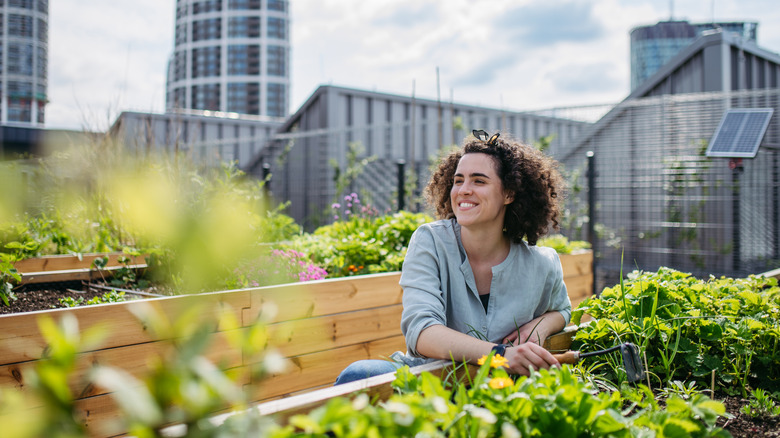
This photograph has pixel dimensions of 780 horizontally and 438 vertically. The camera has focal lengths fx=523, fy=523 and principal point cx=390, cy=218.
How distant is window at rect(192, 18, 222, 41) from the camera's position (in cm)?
6253

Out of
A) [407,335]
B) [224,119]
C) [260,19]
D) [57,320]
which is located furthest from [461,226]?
[260,19]

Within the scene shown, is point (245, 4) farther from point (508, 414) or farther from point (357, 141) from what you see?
point (508, 414)

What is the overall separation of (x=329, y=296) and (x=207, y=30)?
70.8 metres

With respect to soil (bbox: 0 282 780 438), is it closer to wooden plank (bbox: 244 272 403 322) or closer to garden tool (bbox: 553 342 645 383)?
garden tool (bbox: 553 342 645 383)

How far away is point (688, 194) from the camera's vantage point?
5.10 m

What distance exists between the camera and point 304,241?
10.8 feet

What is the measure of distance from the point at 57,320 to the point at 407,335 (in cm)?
109

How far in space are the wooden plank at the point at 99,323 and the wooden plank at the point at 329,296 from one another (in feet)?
0.39

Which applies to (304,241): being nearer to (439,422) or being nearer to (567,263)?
(567,263)

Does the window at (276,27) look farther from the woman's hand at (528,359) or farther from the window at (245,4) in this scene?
the woman's hand at (528,359)

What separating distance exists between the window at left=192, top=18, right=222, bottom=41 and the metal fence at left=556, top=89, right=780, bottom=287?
64590 millimetres

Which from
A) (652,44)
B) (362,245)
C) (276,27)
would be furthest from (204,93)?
(362,245)

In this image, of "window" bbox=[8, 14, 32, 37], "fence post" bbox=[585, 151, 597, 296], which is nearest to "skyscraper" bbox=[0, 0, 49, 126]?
"window" bbox=[8, 14, 32, 37]

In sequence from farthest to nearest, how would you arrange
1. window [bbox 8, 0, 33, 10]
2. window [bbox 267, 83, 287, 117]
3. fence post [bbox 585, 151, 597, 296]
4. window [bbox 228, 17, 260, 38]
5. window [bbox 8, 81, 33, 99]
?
window [bbox 267, 83, 287, 117] < window [bbox 228, 17, 260, 38] < window [bbox 8, 81, 33, 99] < window [bbox 8, 0, 33, 10] < fence post [bbox 585, 151, 597, 296]
